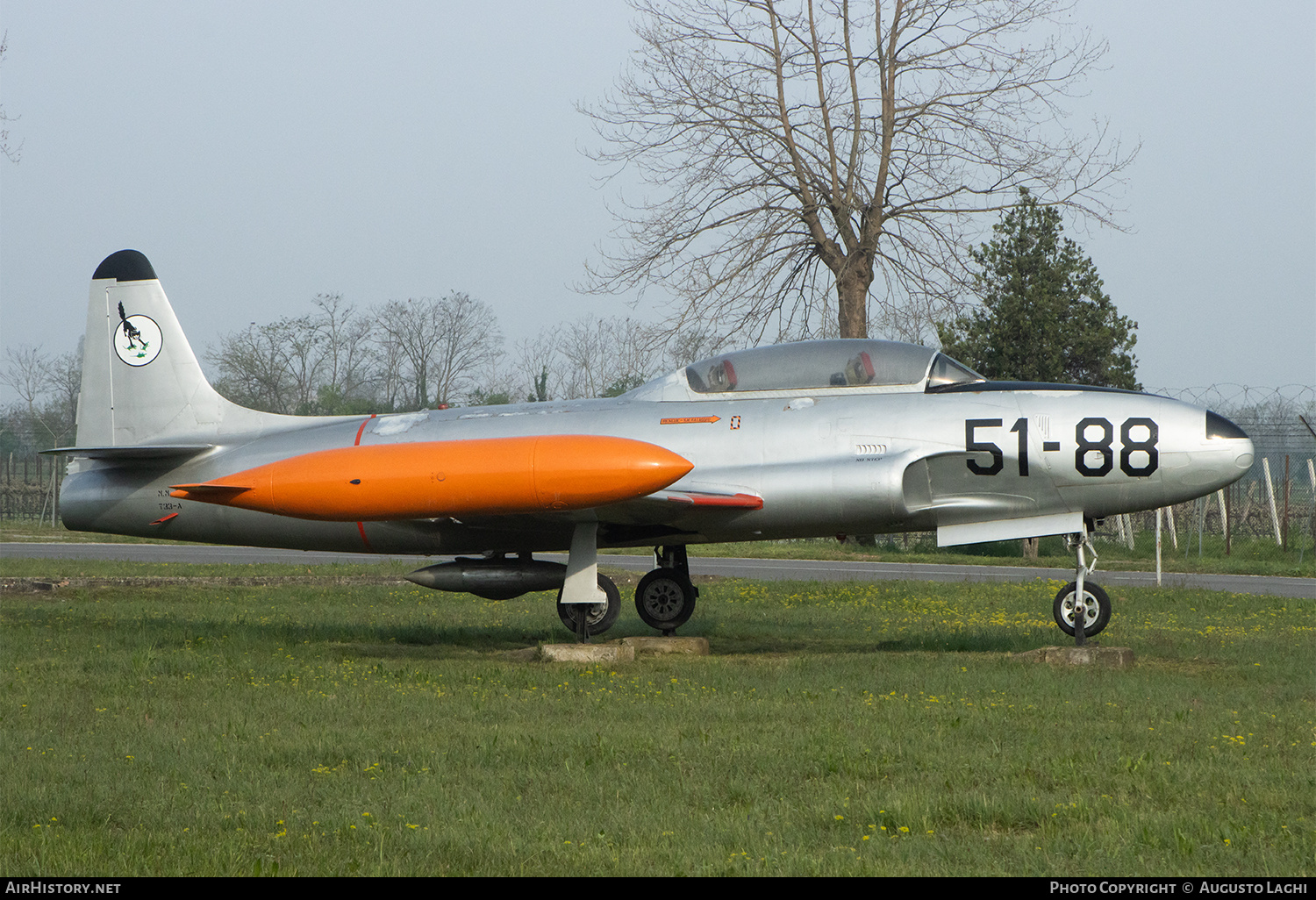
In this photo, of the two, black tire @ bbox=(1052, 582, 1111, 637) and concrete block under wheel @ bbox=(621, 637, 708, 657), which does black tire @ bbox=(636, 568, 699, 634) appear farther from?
black tire @ bbox=(1052, 582, 1111, 637)

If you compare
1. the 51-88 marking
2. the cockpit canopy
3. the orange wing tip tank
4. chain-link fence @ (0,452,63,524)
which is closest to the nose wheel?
the orange wing tip tank

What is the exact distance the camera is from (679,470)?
9.49 metres

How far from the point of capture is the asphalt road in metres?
20.4

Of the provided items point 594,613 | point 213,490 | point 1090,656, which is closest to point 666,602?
point 594,613

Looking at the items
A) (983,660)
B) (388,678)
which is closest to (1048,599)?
(983,660)

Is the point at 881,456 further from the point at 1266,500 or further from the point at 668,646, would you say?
the point at 1266,500

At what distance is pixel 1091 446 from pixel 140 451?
31.1 ft

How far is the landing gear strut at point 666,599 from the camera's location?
41.2 ft

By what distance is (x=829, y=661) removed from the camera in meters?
10.4

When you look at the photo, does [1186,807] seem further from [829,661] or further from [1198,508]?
[1198,508]

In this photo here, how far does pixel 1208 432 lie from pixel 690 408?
4.70 m

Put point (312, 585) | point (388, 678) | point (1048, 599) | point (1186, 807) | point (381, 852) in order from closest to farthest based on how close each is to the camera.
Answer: point (381, 852)
point (1186, 807)
point (388, 678)
point (1048, 599)
point (312, 585)

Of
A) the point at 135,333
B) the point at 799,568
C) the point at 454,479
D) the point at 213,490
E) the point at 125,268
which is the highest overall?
the point at 125,268

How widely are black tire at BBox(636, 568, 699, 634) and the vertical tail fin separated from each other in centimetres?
460
